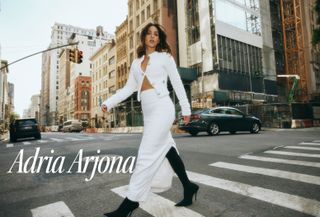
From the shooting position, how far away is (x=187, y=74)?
3497cm

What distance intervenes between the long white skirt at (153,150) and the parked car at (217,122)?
10.6 m

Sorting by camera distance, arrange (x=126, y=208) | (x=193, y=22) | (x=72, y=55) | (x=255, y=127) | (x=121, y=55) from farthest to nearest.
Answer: (x=121, y=55) < (x=193, y=22) < (x=72, y=55) < (x=255, y=127) < (x=126, y=208)

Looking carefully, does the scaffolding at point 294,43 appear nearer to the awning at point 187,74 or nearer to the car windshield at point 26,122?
the awning at point 187,74

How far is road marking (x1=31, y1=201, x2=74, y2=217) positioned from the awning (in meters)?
31.5

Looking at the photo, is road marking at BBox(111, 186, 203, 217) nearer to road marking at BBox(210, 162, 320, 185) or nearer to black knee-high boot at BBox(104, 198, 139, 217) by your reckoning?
black knee-high boot at BBox(104, 198, 139, 217)

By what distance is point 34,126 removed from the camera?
19391 mm

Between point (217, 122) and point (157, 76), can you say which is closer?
point (157, 76)

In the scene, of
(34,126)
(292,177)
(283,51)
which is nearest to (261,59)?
(283,51)

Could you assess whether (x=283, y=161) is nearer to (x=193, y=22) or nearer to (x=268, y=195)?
(x=268, y=195)

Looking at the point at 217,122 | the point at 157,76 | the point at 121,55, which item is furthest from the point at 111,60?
the point at 157,76

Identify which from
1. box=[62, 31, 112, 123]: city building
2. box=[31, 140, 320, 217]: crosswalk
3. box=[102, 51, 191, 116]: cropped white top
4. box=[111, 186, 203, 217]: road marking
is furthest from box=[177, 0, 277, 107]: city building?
box=[62, 31, 112, 123]: city building

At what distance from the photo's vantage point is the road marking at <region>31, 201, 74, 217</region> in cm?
300

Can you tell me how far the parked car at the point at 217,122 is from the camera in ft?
44.4

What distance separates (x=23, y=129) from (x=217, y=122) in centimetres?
1322
